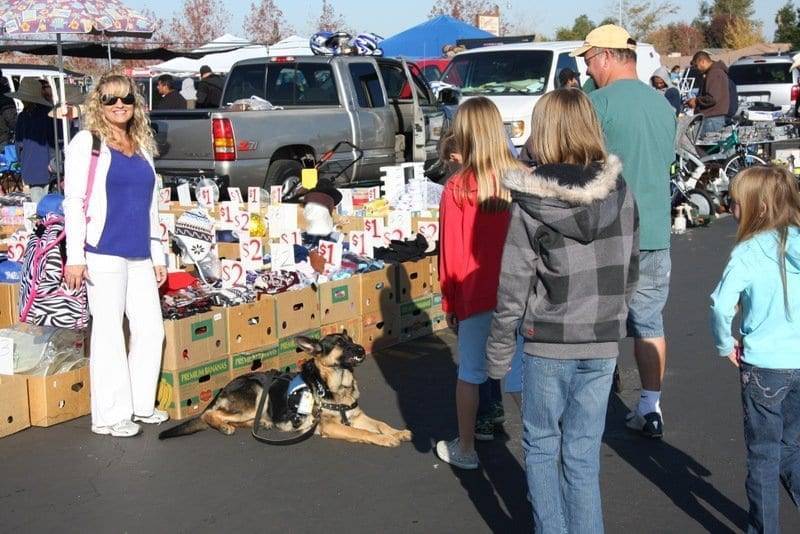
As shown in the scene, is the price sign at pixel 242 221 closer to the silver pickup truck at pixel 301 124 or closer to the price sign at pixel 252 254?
the price sign at pixel 252 254

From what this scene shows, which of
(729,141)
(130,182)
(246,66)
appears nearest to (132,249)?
(130,182)

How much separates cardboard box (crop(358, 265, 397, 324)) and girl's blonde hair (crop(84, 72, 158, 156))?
2.26m

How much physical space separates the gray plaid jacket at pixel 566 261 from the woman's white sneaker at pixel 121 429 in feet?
9.65

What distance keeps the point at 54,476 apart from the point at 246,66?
34.1ft

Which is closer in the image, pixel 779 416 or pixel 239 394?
pixel 779 416

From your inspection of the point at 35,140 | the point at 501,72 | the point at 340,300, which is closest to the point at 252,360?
the point at 340,300

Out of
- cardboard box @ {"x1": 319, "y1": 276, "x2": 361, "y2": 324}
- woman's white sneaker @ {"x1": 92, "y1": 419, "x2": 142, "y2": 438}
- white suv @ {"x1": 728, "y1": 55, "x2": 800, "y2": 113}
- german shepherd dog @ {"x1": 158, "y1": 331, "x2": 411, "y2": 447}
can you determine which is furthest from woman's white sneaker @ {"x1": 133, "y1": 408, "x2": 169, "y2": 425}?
white suv @ {"x1": 728, "y1": 55, "x2": 800, "y2": 113}

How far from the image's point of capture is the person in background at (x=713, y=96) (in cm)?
1585

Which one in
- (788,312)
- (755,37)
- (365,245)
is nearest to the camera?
(788,312)

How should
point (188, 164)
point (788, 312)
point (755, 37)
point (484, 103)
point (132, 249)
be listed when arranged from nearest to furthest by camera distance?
point (788, 312)
point (484, 103)
point (132, 249)
point (188, 164)
point (755, 37)

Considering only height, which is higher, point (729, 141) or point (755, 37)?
point (755, 37)

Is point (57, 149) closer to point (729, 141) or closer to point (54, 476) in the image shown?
point (54, 476)

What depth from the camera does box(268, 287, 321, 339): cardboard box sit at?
7.01 m

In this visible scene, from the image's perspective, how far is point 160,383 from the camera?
6309mm
